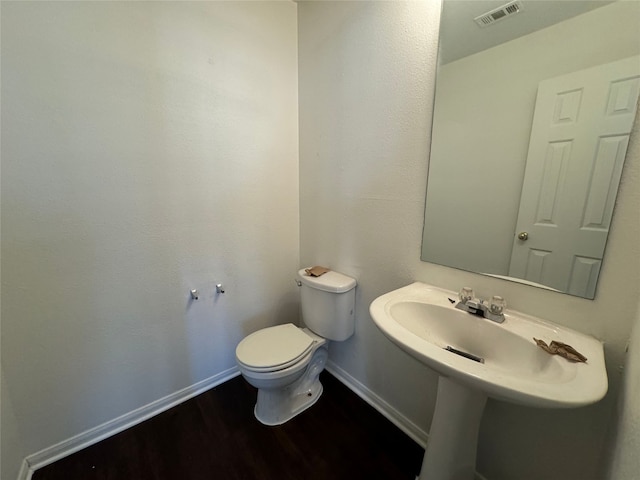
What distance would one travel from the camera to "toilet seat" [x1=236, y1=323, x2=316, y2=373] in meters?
1.23

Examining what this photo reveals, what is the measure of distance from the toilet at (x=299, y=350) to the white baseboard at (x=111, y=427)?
400mm

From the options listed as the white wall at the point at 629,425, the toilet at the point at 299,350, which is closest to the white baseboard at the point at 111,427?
the toilet at the point at 299,350

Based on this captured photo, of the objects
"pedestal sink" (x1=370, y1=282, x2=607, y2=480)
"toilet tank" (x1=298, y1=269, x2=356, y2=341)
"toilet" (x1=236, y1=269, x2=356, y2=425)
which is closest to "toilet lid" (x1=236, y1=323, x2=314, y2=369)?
"toilet" (x1=236, y1=269, x2=356, y2=425)

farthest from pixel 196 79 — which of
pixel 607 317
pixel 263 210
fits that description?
pixel 607 317

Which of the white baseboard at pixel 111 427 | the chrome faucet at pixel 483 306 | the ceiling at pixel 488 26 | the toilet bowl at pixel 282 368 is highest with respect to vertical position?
the ceiling at pixel 488 26

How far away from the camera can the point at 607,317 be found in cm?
73

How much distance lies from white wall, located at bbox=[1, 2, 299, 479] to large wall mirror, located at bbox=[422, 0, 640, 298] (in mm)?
1015

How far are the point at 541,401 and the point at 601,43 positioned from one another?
0.97m

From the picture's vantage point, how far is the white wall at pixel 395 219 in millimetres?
742

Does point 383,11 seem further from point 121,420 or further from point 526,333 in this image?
point 121,420

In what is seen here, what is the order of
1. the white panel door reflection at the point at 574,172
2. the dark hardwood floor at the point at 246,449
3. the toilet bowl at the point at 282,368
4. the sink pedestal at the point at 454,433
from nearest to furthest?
the white panel door reflection at the point at 574,172 < the sink pedestal at the point at 454,433 < the dark hardwood floor at the point at 246,449 < the toilet bowl at the point at 282,368

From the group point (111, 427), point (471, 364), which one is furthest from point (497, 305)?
point (111, 427)

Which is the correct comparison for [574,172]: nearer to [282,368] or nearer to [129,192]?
[282,368]

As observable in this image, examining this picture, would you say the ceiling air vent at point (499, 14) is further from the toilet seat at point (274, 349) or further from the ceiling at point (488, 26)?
the toilet seat at point (274, 349)
